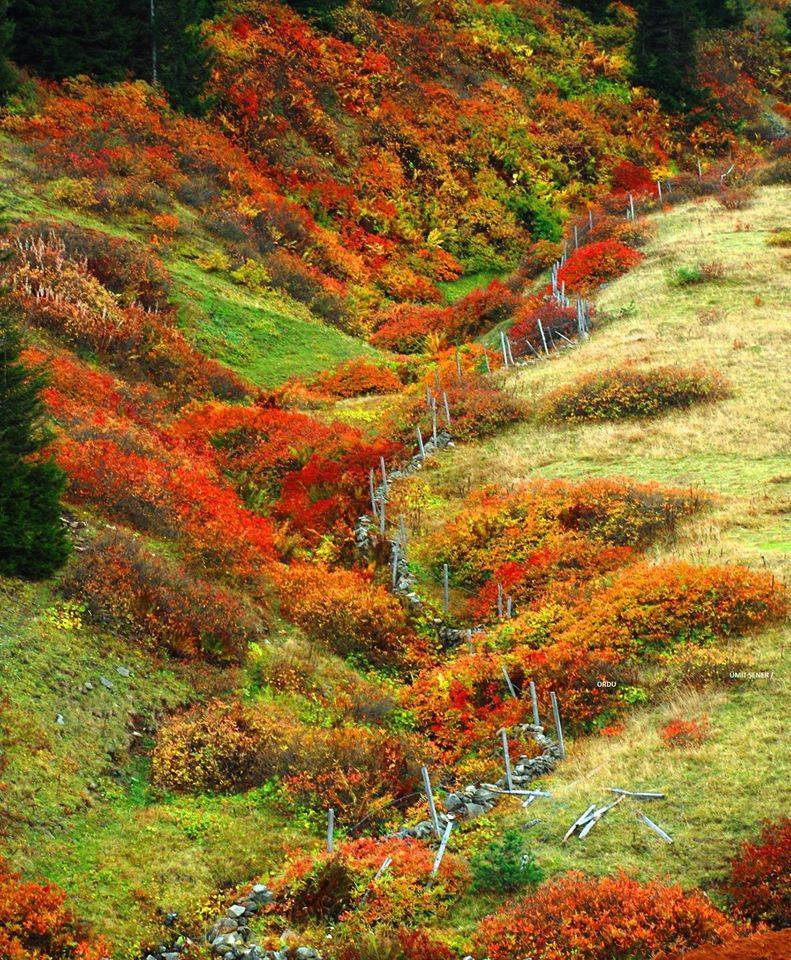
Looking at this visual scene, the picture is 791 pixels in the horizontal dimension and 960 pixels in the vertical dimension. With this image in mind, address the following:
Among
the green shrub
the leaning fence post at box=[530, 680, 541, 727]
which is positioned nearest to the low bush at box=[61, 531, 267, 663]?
the leaning fence post at box=[530, 680, 541, 727]

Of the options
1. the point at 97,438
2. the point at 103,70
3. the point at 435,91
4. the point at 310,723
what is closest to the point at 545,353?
the point at 97,438

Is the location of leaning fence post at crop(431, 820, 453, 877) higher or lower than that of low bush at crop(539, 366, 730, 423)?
lower

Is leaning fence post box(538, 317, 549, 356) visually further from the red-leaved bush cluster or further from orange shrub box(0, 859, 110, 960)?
orange shrub box(0, 859, 110, 960)

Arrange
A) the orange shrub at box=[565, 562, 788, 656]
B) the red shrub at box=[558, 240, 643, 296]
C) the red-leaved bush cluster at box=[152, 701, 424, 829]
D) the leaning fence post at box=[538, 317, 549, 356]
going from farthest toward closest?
the red shrub at box=[558, 240, 643, 296]
the leaning fence post at box=[538, 317, 549, 356]
the orange shrub at box=[565, 562, 788, 656]
the red-leaved bush cluster at box=[152, 701, 424, 829]

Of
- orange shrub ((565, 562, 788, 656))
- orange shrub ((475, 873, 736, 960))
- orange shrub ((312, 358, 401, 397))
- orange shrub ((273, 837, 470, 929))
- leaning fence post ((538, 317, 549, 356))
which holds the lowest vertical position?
orange shrub ((273, 837, 470, 929))

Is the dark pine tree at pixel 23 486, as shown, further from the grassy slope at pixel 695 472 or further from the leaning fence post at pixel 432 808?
the grassy slope at pixel 695 472

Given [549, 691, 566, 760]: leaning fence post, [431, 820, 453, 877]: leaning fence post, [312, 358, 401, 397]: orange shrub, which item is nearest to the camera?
[431, 820, 453, 877]: leaning fence post

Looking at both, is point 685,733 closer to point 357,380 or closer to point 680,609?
point 680,609
